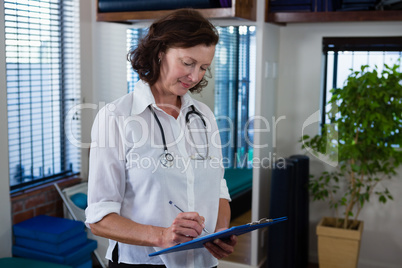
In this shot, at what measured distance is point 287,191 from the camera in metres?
3.18

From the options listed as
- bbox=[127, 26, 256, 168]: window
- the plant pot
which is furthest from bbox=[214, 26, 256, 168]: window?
the plant pot

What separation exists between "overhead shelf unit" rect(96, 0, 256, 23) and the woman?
1218 mm

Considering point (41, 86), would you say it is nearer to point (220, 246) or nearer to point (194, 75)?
point (194, 75)

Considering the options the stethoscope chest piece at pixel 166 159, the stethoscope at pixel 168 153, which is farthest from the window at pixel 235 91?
the stethoscope chest piece at pixel 166 159

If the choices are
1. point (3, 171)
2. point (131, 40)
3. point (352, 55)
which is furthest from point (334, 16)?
point (3, 171)

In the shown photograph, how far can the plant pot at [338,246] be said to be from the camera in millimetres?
3176

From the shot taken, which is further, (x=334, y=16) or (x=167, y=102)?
(x=334, y=16)

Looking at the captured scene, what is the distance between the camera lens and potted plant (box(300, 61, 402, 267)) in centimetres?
300

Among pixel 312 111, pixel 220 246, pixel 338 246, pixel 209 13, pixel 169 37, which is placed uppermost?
pixel 209 13

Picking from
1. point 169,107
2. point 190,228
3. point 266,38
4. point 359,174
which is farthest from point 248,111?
point 190,228

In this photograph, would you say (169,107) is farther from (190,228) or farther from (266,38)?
(266,38)

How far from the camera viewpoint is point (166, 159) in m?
1.58

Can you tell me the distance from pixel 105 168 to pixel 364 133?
79.9 inches

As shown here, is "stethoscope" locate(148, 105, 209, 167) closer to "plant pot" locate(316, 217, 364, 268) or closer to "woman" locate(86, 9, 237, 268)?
"woman" locate(86, 9, 237, 268)
